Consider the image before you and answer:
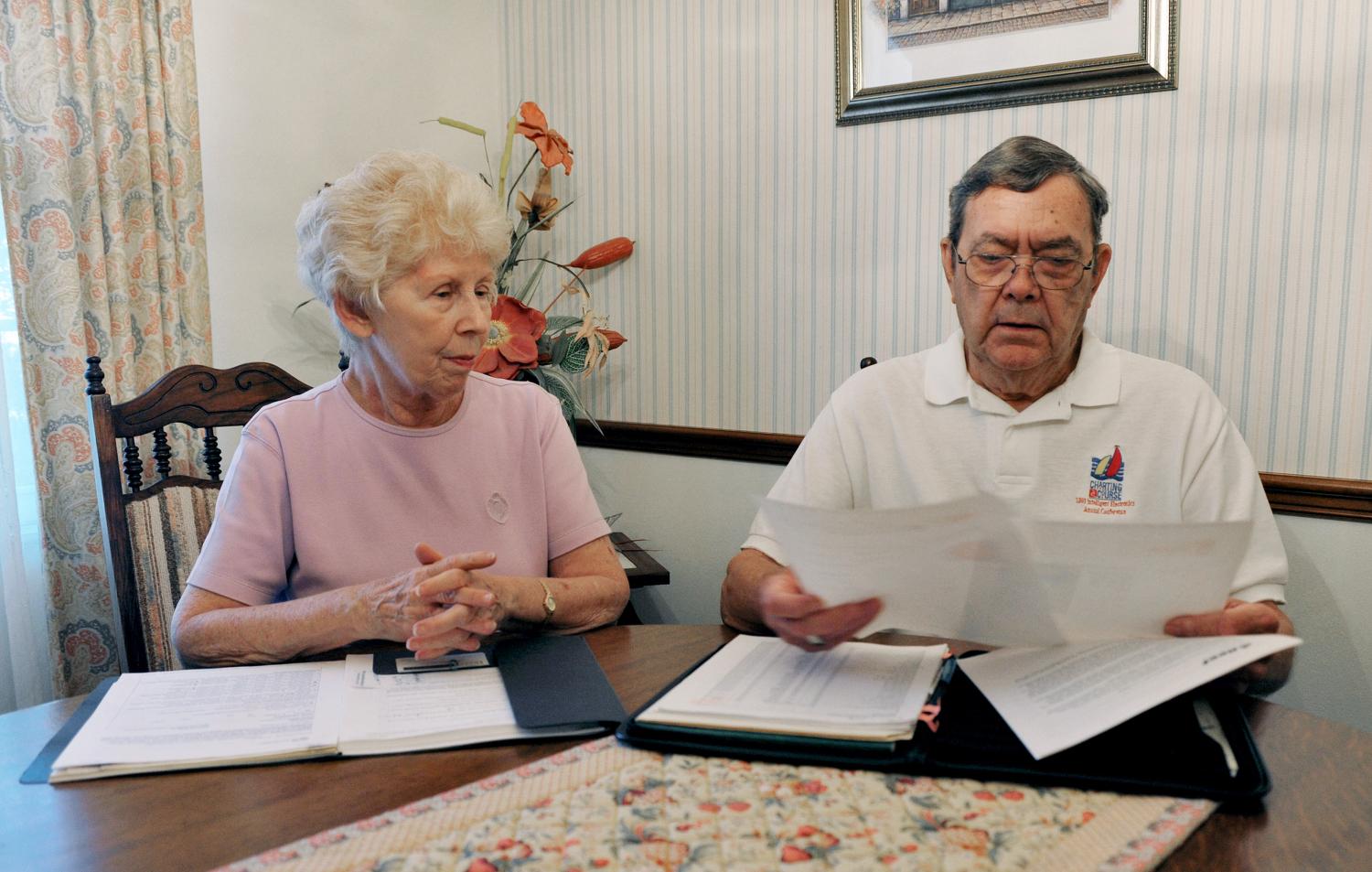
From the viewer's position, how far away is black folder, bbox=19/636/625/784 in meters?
0.98

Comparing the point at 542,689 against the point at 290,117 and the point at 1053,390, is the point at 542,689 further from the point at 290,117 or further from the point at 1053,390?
the point at 290,117

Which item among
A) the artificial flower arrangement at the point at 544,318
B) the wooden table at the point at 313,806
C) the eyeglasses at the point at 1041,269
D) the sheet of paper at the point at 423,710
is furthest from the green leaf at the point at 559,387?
the wooden table at the point at 313,806

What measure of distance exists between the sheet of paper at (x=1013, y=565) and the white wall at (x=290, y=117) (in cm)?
190

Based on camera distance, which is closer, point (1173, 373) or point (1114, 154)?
point (1173, 373)

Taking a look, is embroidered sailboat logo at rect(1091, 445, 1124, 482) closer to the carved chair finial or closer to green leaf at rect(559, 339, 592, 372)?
green leaf at rect(559, 339, 592, 372)

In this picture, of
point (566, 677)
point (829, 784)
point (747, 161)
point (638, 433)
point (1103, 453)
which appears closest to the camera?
point (829, 784)

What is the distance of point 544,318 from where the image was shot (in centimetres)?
247

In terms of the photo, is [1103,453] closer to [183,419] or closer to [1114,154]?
[1114,154]

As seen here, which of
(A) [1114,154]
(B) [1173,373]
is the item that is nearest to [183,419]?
(B) [1173,373]

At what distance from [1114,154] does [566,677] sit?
1.54 meters

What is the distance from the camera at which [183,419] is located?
1.82 m

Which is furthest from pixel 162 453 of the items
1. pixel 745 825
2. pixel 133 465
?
pixel 745 825

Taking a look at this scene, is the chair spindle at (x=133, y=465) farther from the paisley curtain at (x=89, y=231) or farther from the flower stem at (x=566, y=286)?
the flower stem at (x=566, y=286)

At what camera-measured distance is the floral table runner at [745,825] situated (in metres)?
0.75
